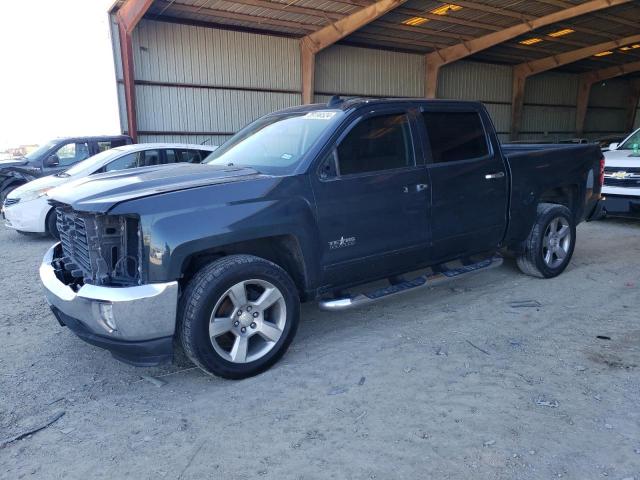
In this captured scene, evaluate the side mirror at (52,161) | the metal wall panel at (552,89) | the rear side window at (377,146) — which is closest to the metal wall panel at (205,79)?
the side mirror at (52,161)

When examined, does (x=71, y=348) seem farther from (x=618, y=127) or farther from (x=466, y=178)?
(x=618, y=127)

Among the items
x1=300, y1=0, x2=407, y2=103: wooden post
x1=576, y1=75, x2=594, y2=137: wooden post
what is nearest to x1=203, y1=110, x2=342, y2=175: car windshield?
x1=300, y1=0, x2=407, y2=103: wooden post

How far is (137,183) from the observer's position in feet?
11.3

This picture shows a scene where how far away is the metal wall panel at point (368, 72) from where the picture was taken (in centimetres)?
1941

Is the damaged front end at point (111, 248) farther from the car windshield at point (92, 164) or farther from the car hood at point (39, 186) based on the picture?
the car hood at point (39, 186)

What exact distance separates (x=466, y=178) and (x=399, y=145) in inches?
31.0

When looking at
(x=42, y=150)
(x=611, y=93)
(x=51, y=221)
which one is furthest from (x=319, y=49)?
(x=611, y=93)

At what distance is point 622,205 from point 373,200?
6.31 m

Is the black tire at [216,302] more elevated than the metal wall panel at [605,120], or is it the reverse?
the metal wall panel at [605,120]

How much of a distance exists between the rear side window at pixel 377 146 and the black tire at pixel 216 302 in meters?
1.00

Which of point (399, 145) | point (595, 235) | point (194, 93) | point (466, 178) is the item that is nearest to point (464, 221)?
point (466, 178)

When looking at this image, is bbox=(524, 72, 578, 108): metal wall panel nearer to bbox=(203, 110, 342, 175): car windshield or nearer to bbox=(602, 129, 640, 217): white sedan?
bbox=(602, 129, 640, 217): white sedan

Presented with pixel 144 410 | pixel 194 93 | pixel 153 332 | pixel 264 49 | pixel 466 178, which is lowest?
pixel 144 410

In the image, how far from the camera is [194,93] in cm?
1688
